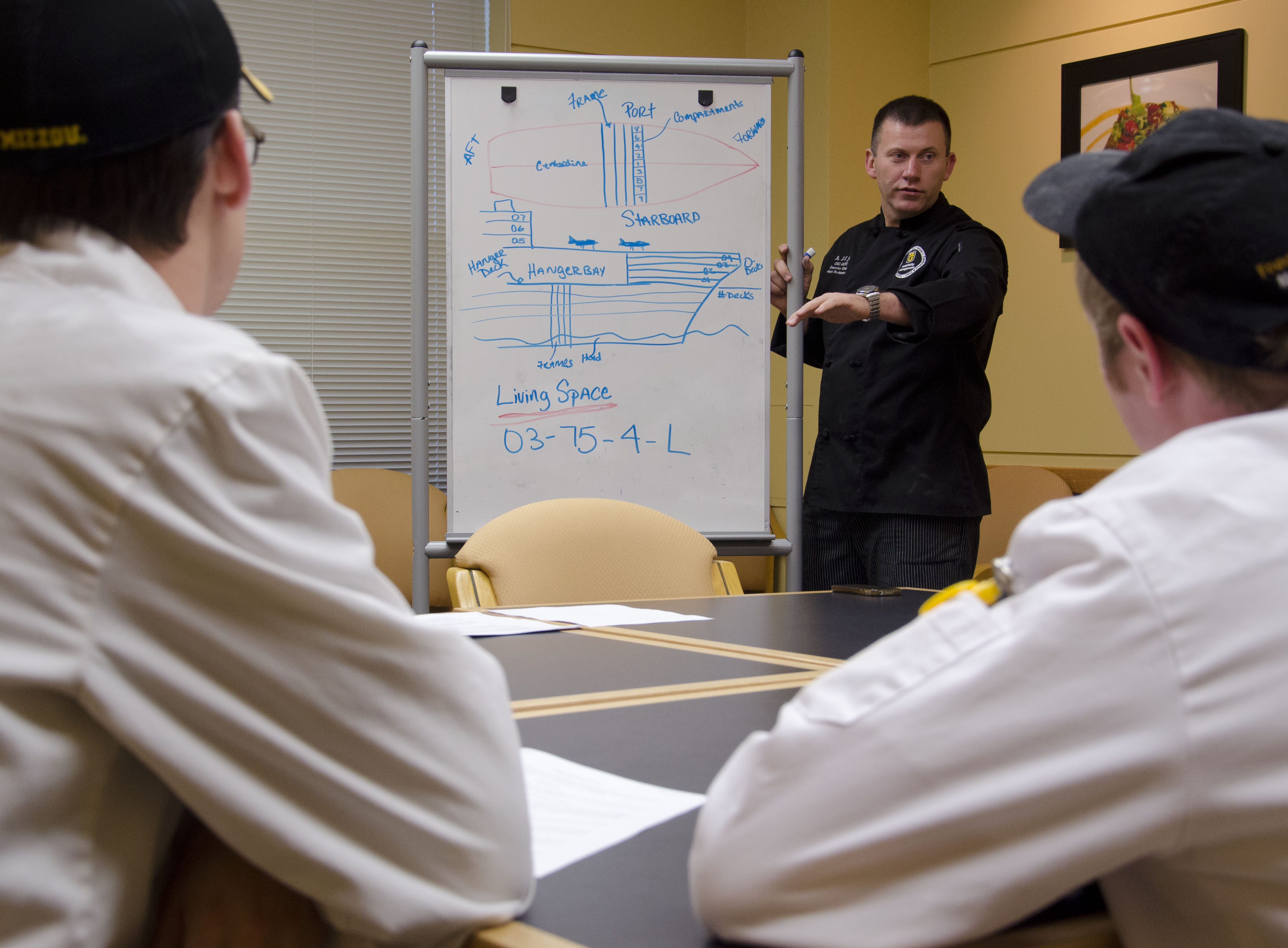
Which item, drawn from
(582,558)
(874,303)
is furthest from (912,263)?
(582,558)

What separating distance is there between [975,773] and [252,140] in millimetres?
663

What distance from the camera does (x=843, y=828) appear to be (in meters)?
0.57

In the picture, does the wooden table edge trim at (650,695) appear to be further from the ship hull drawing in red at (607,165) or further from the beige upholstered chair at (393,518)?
the beige upholstered chair at (393,518)

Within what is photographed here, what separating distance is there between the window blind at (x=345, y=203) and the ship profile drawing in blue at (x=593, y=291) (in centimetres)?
133

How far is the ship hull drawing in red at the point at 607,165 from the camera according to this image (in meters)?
2.81

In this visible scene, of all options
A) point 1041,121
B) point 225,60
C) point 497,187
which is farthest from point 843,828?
point 1041,121

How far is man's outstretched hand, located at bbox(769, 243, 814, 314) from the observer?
2.88m

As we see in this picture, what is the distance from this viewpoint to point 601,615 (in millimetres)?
1794

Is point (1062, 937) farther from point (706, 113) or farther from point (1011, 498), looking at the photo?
point (1011, 498)

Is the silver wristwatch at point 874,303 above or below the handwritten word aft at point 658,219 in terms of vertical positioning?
below

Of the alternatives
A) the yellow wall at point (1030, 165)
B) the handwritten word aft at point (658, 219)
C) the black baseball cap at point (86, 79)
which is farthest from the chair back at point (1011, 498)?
the black baseball cap at point (86, 79)

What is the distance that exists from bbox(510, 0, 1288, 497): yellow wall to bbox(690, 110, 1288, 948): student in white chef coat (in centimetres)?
323

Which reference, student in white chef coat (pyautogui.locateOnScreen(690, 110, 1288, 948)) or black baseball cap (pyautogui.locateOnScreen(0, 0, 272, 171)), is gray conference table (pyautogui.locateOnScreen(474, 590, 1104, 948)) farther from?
black baseball cap (pyautogui.locateOnScreen(0, 0, 272, 171))

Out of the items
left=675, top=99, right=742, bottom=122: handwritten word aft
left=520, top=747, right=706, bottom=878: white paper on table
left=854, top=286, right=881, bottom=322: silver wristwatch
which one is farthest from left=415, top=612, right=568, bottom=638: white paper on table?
left=675, top=99, right=742, bottom=122: handwritten word aft
